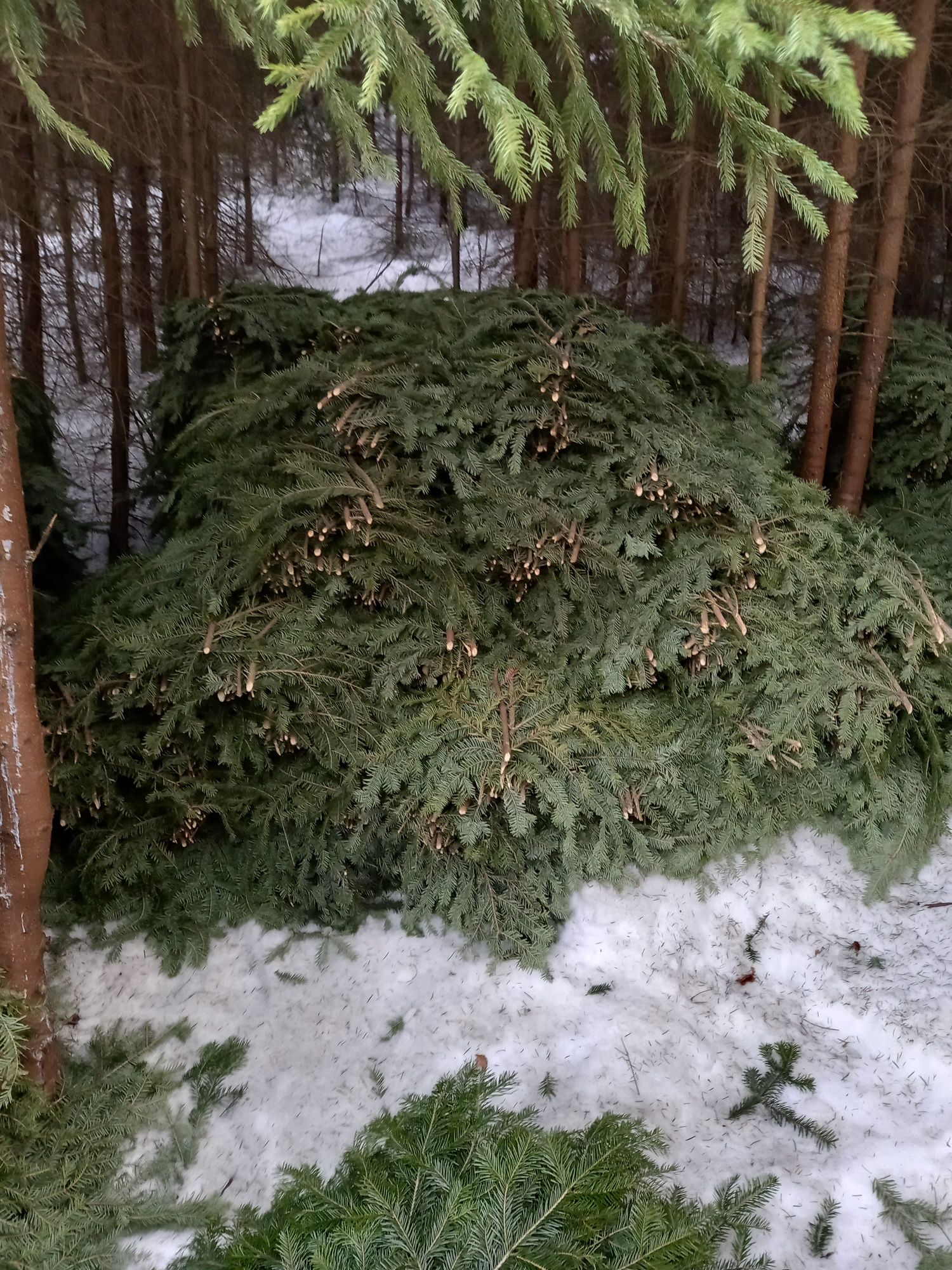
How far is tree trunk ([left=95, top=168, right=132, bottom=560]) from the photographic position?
5.71 metres

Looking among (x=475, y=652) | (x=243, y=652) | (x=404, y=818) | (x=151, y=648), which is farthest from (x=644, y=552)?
(x=151, y=648)

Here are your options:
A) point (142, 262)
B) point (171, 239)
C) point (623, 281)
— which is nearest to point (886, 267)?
point (623, 281)

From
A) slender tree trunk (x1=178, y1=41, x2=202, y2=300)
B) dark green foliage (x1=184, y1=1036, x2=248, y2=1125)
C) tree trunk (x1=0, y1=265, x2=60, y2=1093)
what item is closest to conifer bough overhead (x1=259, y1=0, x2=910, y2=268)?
tree trunk (x1=0, y1=265, x2=60, y2=1093)

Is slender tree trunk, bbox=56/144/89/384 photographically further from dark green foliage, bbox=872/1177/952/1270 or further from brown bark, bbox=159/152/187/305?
dark green foliage, bbox=872/1177/952/1270

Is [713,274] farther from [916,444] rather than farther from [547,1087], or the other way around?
[547,1087]

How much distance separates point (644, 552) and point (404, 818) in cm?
187

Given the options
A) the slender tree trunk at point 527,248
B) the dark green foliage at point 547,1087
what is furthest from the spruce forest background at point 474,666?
the slender tree trunk at point 527,248

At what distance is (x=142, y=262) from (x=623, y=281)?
4622 millimetres

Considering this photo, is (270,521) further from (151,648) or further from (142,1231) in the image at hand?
(142,1231)

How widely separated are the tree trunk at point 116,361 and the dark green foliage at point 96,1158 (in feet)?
13.8

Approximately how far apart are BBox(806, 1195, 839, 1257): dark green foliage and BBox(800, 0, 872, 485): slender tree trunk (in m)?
3.72

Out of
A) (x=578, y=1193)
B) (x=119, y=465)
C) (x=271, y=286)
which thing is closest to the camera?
(x=578, y=1193)

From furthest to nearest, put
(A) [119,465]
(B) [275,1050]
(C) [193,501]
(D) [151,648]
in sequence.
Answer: (A) [119,465], (C) [193,501], (D) [151,648], (B) [275,1050]

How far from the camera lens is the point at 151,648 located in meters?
3.65
